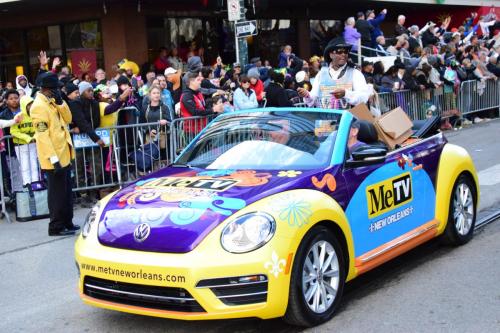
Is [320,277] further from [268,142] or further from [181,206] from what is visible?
[268,142]

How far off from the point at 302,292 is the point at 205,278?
2.36 ft

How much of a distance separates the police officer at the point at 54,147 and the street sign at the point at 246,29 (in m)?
4.48

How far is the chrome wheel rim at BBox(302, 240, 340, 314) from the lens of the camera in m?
4.62

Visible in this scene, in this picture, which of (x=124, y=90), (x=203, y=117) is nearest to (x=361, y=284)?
(x=203, y=117)

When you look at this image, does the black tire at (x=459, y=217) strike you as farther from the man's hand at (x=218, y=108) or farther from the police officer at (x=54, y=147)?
the man's hand at (x=218, y=108)

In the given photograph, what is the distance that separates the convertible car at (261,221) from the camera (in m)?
4.29

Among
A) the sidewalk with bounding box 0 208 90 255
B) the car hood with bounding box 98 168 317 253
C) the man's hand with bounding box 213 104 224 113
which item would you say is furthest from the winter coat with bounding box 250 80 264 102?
the car hood with bounding box 98 168 317 253

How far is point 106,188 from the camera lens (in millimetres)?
10070

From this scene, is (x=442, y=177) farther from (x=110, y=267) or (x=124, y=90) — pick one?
(x=124, y=90)

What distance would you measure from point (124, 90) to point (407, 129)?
548cm

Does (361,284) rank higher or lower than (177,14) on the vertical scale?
lower

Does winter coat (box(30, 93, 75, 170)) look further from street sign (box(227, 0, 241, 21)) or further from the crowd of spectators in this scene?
street sign (box(227, 0, 241, 21))

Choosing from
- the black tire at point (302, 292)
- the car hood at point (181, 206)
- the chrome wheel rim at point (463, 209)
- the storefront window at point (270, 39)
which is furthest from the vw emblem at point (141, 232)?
the storefront window at point (270, 39)

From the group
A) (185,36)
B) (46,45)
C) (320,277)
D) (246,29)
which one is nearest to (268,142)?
(320,277)
